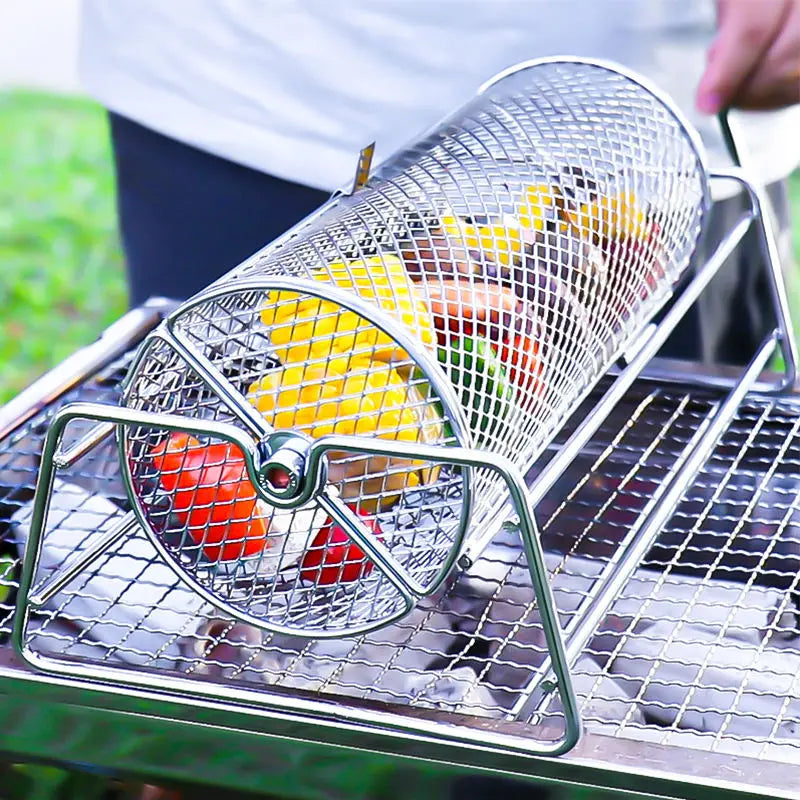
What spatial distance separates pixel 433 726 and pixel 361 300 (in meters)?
0.23

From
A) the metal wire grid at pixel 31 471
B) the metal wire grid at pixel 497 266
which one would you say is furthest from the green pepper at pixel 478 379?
the metal wire grid at pixel 31 471

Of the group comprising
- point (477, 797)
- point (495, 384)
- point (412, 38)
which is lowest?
point (477, 797)

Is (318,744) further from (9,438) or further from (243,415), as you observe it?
(9,438)

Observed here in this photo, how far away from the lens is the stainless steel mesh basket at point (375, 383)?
69cm

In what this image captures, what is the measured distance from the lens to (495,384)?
31.0 inches

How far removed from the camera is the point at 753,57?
3.33 feet

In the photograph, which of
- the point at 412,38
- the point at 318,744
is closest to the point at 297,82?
the point at 412,38

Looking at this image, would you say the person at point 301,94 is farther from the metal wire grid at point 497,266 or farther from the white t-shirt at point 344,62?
the metal wire grid at point 497,266

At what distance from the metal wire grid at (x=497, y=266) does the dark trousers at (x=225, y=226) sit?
35 cm

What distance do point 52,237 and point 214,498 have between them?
262cm

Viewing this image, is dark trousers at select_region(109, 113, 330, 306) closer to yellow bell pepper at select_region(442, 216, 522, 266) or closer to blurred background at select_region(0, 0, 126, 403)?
yellow bell pepper at select_region(442, 216, 522, 266)

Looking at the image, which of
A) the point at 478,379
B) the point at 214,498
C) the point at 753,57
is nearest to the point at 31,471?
the point at 214,498

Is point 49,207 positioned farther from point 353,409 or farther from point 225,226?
point 353,409

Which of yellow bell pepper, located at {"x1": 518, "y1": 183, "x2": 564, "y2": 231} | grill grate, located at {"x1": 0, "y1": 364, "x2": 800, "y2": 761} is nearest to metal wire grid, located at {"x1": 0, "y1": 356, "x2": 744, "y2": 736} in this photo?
grill grate, located at {"x1": 0, "y1": 364, "x2": 800, "y2": 761}
